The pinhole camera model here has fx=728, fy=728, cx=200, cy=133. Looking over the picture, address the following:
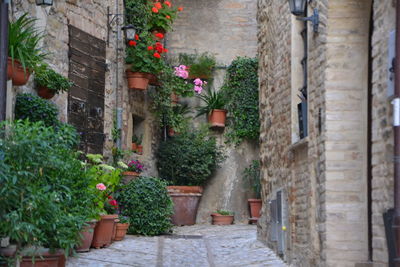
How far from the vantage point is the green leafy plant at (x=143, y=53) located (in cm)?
1277

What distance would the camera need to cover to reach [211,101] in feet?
48.3

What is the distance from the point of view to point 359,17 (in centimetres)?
671

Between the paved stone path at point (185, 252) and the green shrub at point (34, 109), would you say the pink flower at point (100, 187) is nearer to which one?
the paved stone path at point (185, 252)

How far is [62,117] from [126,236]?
2.30 m

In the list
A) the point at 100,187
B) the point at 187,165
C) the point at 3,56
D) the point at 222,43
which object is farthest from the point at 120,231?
the point at 222,43

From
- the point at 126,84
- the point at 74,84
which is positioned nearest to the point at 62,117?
the point at 74,84

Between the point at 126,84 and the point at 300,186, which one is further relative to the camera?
the point at 126,84

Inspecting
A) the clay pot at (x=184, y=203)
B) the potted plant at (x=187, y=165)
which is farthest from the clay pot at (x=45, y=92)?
the potted plant at (x=187, y=165)

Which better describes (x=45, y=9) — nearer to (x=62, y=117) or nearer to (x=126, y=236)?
(x=62, y=117)

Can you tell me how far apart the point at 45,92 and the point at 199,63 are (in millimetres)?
6721

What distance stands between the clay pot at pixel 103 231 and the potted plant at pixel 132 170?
2.79 metres

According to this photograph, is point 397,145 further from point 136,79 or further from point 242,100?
point 242,100

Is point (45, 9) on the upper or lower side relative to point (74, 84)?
upper

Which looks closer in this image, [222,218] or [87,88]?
[87,88]
